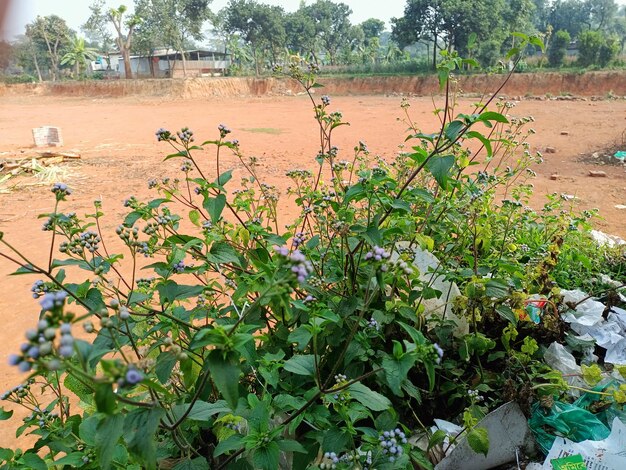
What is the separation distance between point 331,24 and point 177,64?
21.9 meters

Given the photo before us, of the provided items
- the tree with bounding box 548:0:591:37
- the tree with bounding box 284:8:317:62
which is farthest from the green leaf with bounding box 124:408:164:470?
the tree with bounding box 548:0:591:37

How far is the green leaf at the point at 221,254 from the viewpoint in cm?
158

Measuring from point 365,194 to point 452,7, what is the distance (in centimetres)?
3968

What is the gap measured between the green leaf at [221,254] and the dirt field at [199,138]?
2.63m

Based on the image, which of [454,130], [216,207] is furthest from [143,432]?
[454,130]

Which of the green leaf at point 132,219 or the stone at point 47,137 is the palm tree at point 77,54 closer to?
the stone at point 47,137

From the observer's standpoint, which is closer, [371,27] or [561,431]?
[561,431]

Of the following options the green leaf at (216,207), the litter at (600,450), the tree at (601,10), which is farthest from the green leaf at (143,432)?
the tree at (601,10)

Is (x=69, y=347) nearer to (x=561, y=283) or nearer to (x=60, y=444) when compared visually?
(x=60, y=444)

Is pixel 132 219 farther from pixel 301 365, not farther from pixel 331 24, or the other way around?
pixel 331 24

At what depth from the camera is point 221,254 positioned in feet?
5.33

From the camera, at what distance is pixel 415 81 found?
33.6 m

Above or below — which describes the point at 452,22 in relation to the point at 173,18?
below

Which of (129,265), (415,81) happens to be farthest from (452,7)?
(129,265)
